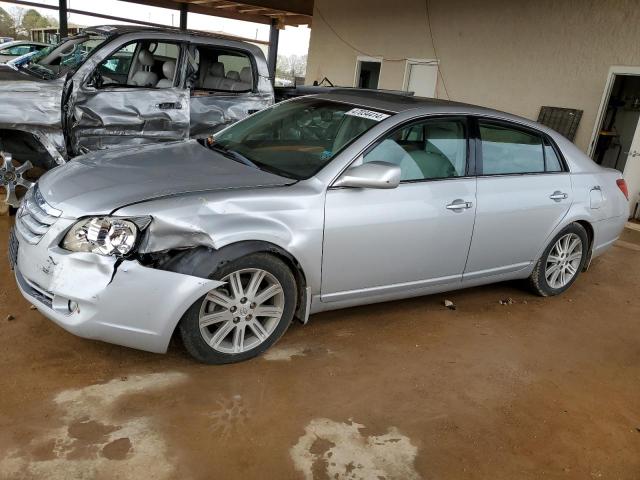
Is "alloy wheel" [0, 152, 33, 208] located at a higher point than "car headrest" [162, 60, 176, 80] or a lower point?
lower

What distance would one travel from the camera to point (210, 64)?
6.49 meters

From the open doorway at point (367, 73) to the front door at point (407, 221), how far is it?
374 inches

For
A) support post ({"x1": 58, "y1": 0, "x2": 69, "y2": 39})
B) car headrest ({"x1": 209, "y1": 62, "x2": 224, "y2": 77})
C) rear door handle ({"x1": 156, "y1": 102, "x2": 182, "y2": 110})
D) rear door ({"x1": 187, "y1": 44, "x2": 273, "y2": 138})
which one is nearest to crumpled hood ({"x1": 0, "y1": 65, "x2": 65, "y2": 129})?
rear door handle ({"x1": 156, "y1": 102, "x2": 182, "y2": 110})

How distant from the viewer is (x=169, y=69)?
6215 mm

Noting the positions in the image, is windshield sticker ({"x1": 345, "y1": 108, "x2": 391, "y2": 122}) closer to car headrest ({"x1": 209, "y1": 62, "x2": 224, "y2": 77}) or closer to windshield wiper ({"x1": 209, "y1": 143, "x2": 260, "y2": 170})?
windshield wiper ({"x1": 209, "y1": 143, "x2": 260, "y2": 170})

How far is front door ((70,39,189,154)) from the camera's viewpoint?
5.64 meters

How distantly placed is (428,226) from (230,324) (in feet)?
4.72

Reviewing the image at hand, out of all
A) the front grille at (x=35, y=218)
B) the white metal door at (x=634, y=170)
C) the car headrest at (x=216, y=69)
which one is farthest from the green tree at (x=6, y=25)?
the front grille at (x=35, y=218)

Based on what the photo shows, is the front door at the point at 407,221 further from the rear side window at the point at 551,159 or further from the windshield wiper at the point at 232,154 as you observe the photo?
the rear side window at the point at 551,159

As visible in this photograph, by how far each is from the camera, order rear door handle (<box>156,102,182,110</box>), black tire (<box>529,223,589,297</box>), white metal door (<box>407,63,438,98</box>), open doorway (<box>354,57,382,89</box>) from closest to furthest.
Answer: black tire (<box>529,223,589,297</box>) < rear door handle (<box>156,102,182,110</box>) < white metal door (<box>407,63,438,98</box>) < open doorway (<box>354,57,382,89</box>)

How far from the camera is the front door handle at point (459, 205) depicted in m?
3.79

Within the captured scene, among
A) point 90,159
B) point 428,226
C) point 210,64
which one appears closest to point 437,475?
point 428,226

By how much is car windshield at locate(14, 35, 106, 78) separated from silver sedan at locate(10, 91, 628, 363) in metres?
2.42

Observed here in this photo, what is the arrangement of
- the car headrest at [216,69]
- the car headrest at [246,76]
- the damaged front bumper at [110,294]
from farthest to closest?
the car headrest at [246,76]
the car headrest at [216,69]
the damaged front bumper at [110,294]
